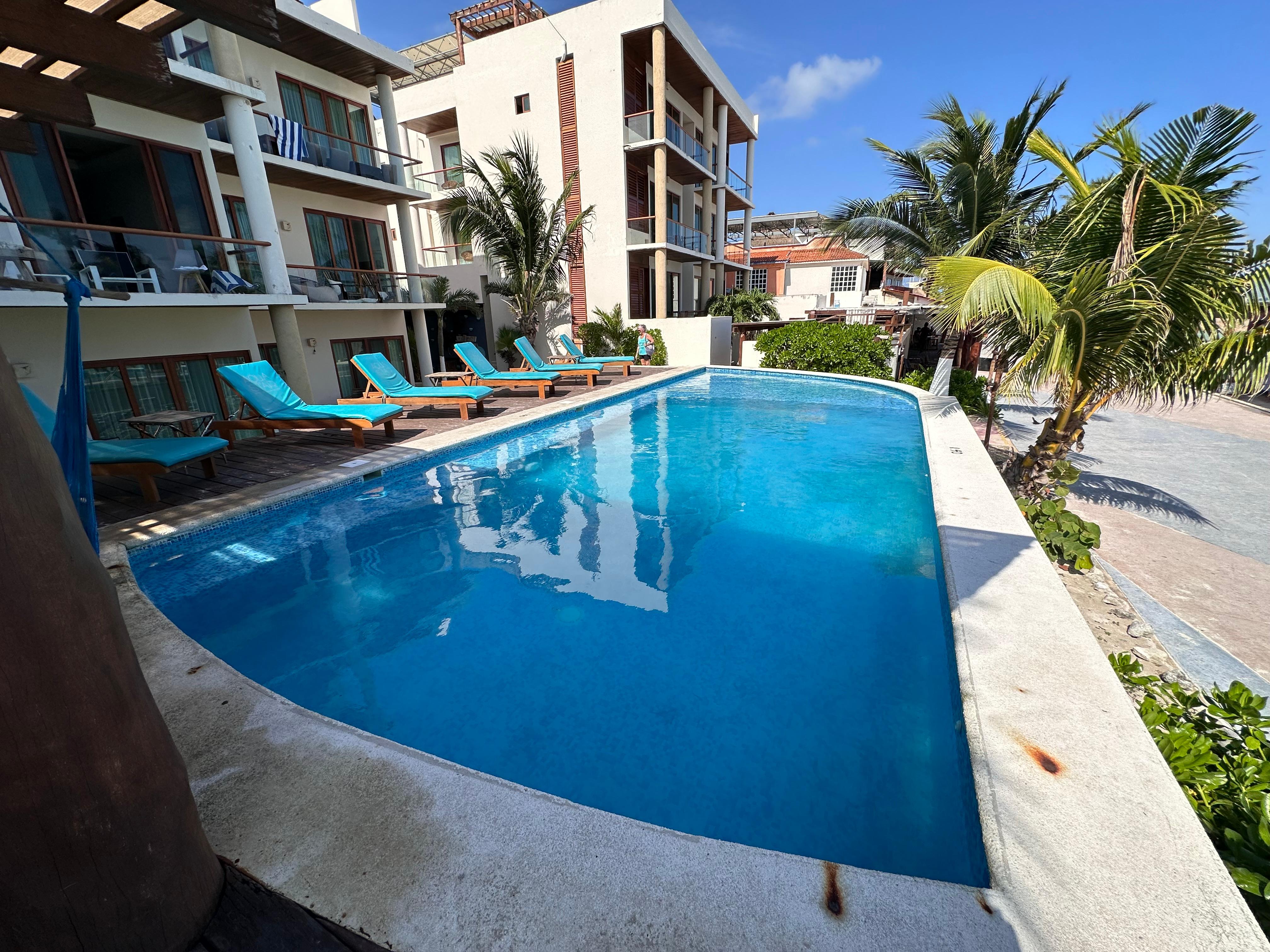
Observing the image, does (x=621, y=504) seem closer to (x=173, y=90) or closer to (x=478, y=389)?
(x=478, y=389)

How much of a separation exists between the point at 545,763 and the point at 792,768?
4.29ft

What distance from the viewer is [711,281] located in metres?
A: 25.8

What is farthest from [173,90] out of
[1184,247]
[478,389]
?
[1184,247]

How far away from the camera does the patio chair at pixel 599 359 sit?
15234mm

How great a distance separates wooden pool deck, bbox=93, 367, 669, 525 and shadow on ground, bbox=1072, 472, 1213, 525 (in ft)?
32.0

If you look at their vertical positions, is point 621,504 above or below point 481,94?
below

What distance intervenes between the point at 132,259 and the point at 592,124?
14751 millimetres

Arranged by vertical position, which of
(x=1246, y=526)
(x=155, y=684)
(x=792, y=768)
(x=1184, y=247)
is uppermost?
(x=1184, y=247)

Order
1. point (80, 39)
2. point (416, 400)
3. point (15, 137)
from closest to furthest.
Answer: point (80, 39) → point (15, 137) → point (416, 400)

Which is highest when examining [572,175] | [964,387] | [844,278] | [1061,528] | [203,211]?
[572,175]

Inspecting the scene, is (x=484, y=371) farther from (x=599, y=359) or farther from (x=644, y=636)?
(x=644, y=636)

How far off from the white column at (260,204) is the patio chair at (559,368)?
4.88 meters

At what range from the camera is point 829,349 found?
15.5m

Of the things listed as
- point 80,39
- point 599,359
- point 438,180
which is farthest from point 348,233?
point 80,39
